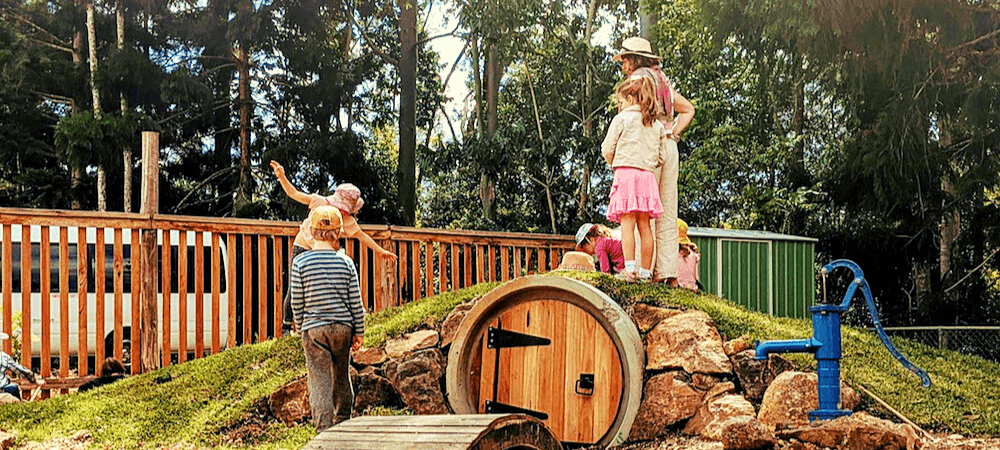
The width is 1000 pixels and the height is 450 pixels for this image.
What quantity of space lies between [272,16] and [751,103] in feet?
29.4

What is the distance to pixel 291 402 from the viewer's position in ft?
24.0

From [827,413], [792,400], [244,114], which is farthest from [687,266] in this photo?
[244,114]

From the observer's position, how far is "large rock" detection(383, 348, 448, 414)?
7141 millimetres

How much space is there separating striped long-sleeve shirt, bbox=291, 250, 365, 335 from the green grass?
43.1 inches

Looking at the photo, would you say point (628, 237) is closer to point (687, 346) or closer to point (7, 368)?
point (687, 346)

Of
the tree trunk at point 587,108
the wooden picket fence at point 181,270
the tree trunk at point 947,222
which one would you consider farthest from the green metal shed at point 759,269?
the tree trunk at point 587,108

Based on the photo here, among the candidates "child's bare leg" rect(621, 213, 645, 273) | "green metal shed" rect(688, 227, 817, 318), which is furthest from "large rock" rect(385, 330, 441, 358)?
"green metal shed" rect(688, 227, 817, 318)

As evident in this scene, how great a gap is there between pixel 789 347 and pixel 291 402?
3.41 meters

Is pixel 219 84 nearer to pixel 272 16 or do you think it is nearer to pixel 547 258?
pixel 272 16

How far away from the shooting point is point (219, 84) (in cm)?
2066

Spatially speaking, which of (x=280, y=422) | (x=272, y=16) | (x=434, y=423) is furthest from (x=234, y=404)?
(x=272, y=16)

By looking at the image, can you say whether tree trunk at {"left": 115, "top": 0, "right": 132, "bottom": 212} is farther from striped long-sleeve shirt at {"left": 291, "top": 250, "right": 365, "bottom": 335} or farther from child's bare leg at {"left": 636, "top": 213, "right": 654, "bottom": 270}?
striped long-sleeve shirt at {"left": 291, "top": 250, "right": 365, "bottom": 335}

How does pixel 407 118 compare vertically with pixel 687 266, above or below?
above

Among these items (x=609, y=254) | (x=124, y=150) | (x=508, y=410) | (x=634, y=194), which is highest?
(x=124, y=150)
